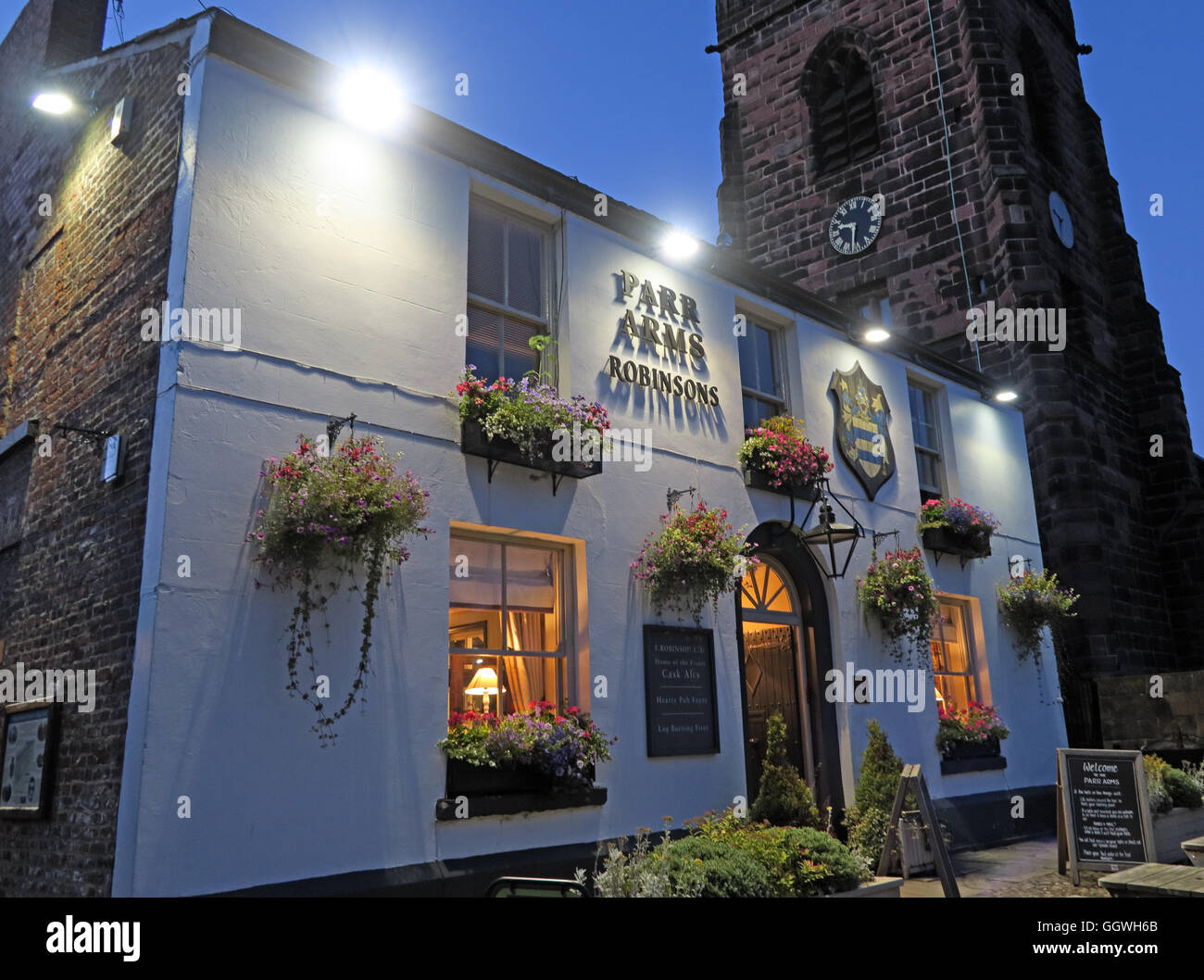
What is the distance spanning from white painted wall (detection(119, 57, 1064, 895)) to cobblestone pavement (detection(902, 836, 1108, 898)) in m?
2.17

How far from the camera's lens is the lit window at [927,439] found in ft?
42.8

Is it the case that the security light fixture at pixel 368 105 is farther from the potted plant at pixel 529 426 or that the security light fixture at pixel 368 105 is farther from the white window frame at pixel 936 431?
the white window frame at pixel 936 431

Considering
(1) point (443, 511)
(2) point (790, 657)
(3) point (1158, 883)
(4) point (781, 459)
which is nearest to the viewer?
(3) point (1158, 883)

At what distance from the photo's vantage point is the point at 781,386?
11219 mm

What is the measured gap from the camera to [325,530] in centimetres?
622

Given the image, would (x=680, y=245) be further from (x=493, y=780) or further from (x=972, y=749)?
(x=972, y=749)

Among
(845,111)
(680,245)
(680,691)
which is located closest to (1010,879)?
(680,691)

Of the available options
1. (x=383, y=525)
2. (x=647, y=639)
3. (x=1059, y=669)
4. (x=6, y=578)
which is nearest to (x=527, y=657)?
(x=647, y=639)

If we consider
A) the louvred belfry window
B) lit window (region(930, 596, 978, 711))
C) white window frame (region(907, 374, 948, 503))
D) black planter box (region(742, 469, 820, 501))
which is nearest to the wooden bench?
black planter box (region(742, 469, 820, 501))

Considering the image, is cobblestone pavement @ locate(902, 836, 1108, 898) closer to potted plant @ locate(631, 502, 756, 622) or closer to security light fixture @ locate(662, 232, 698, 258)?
potted plant @ locate(631, 502, 756, 622)

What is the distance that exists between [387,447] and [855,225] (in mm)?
13735

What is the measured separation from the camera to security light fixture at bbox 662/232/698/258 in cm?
1005

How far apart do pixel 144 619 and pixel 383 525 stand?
159 centimetres

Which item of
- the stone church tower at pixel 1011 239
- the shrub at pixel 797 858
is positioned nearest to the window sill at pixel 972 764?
the stone church tower at pixel 1011 239
